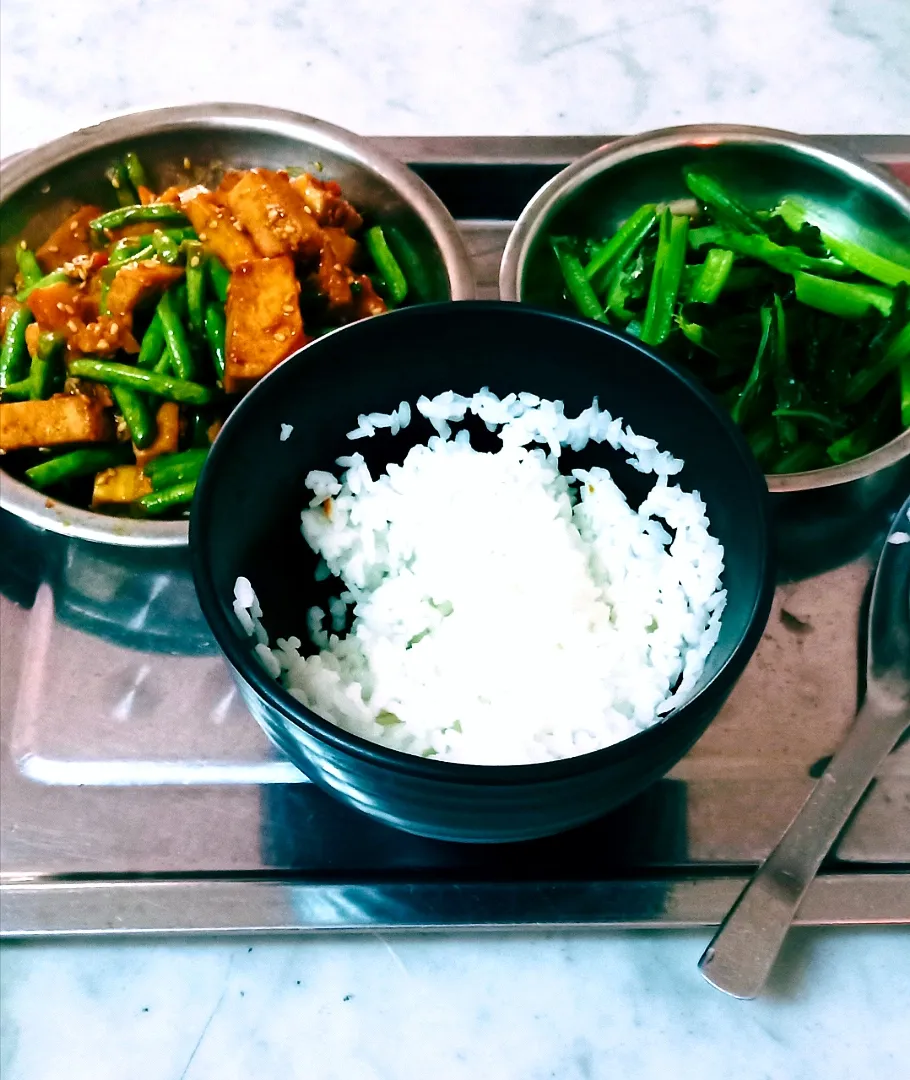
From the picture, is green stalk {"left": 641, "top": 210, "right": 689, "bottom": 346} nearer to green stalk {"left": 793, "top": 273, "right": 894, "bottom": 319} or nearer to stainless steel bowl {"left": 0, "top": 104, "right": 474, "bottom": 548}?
green stalk {"left": 793, "top": 273, "right": 894, "bottom": 319}

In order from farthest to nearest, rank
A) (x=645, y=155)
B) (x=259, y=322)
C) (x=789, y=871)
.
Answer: (x=645, y=155)
(x=259, y=322)
(x=789, y=871)

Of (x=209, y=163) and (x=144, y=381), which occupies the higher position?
(x=209, y=163)

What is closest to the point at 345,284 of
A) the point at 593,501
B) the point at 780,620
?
the point at 593,501

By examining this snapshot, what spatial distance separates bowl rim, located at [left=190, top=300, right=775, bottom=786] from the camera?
0.79 metres

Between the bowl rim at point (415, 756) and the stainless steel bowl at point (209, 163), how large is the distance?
1.90 ft

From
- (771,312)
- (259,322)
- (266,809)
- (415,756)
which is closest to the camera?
(415,756)

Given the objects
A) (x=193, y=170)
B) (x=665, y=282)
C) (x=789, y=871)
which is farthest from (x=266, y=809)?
(x=193, y=170)

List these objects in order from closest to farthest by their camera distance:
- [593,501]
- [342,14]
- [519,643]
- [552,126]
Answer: [519,643] < [593,501] < [552,126] < [342,14]

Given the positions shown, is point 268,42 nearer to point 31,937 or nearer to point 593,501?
point 593,501

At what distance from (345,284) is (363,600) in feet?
1.77

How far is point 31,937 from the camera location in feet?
3.59

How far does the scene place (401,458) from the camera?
3.83ft

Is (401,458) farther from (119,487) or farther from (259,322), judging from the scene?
(119,487)

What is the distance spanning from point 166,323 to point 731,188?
3.08ft
